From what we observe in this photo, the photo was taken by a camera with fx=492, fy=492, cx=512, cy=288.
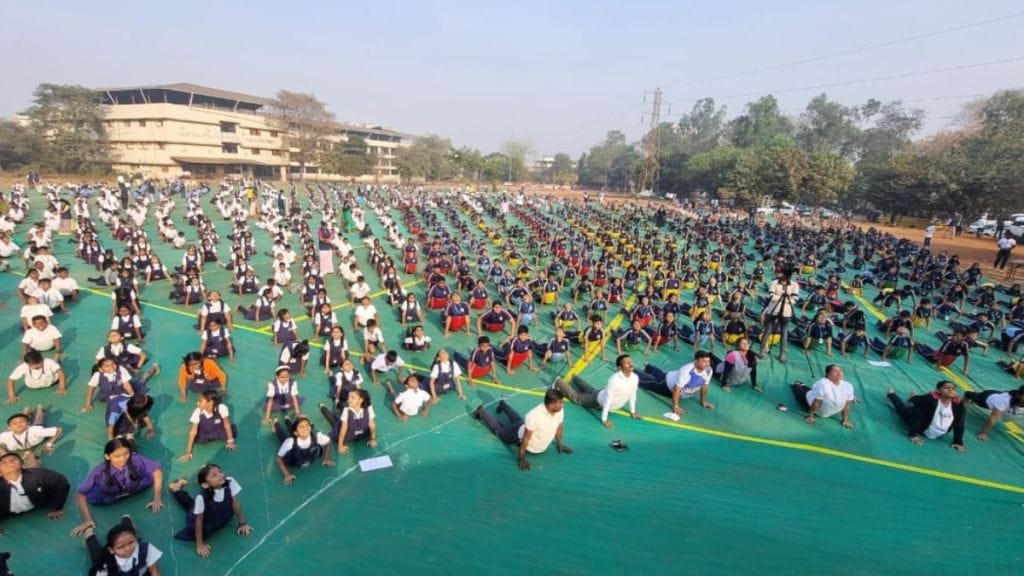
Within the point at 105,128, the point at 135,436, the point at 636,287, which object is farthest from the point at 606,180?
the point at 135,436

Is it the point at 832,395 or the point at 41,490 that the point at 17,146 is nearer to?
the point at 41,490

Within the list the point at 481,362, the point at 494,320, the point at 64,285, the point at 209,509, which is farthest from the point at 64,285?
the point at 481,362

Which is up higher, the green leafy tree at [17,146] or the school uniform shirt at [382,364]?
the green leafy tree at [17,146]

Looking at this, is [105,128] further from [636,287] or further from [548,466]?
[548,466]

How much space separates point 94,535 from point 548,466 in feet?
14.9

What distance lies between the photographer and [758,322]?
485 inches

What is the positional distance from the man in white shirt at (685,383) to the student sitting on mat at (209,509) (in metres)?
5.67

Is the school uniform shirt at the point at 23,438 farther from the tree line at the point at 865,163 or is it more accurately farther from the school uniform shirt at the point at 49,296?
the tree line at the point at 865,163

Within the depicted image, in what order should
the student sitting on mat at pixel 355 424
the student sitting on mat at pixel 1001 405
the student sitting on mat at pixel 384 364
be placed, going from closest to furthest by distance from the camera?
the student sitting on mat at pixel 355 424
the student sitting on mat at pixel 1001 405
the student sitting on mat at pixel 384 364

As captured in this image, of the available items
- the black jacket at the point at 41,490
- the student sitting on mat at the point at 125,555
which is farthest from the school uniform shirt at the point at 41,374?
the student sitting on mat at the point at 125,555

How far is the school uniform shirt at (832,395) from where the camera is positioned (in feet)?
23.9

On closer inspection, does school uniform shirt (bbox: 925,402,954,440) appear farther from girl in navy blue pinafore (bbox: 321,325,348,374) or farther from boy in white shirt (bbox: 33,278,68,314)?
boy in white shirt (bbox: 33,278,68,314)

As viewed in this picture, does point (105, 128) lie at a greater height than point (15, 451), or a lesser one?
greater

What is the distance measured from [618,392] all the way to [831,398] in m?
3.25
